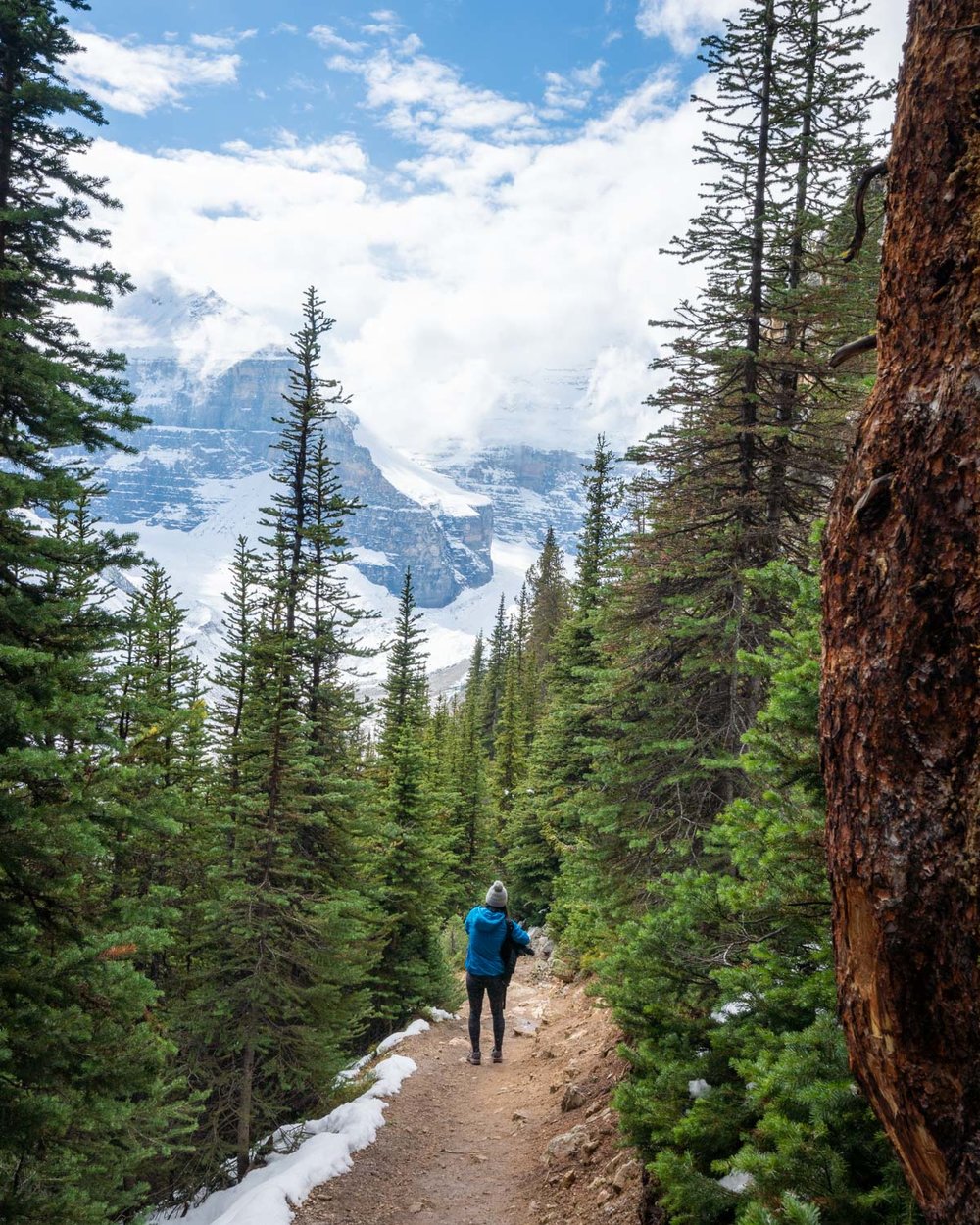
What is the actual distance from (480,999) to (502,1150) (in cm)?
249

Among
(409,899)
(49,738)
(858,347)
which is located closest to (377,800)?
(409,899)

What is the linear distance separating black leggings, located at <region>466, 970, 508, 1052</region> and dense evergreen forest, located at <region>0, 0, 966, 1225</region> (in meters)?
1.42

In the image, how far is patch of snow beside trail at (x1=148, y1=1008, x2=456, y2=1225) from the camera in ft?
20.4

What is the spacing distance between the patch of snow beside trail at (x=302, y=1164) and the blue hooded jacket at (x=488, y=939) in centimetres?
160

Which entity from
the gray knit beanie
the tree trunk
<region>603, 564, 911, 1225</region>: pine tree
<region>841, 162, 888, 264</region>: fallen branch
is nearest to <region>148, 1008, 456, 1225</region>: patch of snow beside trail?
the tree trunk

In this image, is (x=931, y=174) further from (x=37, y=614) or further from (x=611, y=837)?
(x=611, y=837)

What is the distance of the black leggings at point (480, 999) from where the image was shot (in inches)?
379

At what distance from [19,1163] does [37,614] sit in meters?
4.48

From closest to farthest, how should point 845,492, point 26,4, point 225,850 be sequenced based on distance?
point 845,492, point 26,4, point 225,850

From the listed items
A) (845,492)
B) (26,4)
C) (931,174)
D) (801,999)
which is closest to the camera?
(931,174)

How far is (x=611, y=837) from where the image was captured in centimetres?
1134

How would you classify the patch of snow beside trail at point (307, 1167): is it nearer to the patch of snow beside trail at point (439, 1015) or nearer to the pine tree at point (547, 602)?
the patch of snow beside trail at point (439, 1015)

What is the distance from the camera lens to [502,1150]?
24.1 ft

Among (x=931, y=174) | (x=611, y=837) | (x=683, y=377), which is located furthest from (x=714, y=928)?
(x=683, y=377)
